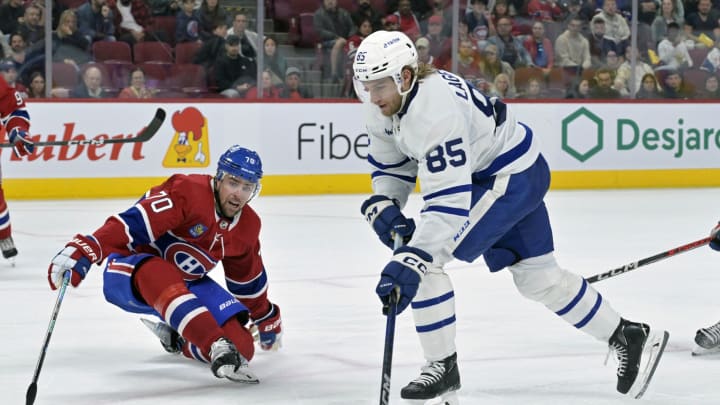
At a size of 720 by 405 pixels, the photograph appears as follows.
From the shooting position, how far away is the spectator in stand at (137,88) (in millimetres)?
9031

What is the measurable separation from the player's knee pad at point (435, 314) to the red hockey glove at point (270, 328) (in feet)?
2.64

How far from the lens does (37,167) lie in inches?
341

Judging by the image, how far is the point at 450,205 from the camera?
2750mm

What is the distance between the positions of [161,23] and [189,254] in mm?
6093

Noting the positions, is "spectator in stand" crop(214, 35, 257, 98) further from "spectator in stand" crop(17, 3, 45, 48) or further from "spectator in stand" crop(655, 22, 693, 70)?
"spectator in stand" crop(655, 22, 693, 70)

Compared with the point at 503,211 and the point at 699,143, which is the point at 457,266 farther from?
the point at 699,143

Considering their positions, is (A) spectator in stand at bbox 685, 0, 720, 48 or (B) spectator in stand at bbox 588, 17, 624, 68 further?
(A) spectator in stand at bbox 685, 0, 720, 48

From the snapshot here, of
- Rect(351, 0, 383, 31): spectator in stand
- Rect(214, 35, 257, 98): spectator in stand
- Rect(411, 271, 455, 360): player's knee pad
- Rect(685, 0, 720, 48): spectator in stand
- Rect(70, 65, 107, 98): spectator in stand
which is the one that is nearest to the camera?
Rect(411, 271, 455, 360): player's knee pad

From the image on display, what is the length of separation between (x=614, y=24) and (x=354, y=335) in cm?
698

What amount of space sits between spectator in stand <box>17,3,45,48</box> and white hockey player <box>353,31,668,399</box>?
20.1ft

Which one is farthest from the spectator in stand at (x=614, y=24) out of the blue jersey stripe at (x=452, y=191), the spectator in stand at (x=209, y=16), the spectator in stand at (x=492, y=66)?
the blue jersey stripe at (x=452, y=191)

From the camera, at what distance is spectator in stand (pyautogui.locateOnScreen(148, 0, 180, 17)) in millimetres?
9242

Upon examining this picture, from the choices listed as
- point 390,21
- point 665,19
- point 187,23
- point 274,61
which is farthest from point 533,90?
point 187,23

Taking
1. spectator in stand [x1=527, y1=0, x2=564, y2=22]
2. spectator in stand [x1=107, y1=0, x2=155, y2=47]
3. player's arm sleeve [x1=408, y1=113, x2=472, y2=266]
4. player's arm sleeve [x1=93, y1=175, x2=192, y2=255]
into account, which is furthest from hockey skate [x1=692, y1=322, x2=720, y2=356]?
spectator in stand [x1=527, y1=0, x2=564, y2=22]
